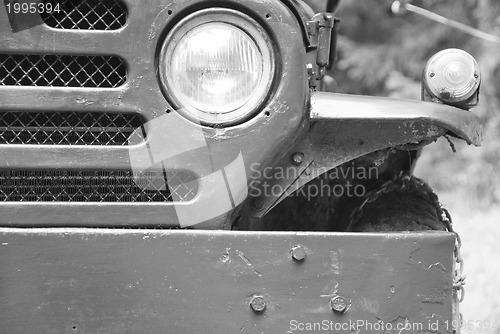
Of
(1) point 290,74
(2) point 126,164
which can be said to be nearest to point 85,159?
(2) point 126,164

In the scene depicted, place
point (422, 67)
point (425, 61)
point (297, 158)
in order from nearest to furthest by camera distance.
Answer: point (297, 158), point (422, 67), point (425, 61)

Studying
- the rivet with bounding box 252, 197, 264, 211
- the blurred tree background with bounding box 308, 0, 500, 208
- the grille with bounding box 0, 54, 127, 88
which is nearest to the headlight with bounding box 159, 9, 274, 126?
the grille with bounding box 0, 54, 127, 88

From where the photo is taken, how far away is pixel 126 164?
82.1 inches

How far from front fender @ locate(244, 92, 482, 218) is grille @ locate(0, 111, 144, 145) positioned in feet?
1.39

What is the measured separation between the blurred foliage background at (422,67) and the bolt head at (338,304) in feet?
16.1

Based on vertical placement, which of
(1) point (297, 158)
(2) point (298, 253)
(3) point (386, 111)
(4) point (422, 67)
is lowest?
(4) point (422, 67)

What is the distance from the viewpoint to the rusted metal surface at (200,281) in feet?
6.49

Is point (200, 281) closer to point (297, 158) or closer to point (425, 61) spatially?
point (297, 158)

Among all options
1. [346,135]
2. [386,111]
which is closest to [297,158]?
[346,135]

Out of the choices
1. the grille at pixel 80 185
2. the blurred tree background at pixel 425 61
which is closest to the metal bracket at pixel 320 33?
the grille at pixel 80 185

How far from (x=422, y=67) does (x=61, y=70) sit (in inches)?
266

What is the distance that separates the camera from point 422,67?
27.7 ft

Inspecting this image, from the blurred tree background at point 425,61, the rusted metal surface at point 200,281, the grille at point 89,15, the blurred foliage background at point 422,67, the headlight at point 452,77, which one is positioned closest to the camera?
the rusted metal surface at point 200,281

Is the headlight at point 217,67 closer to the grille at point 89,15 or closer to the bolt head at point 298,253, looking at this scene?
the grille at point 89,15
